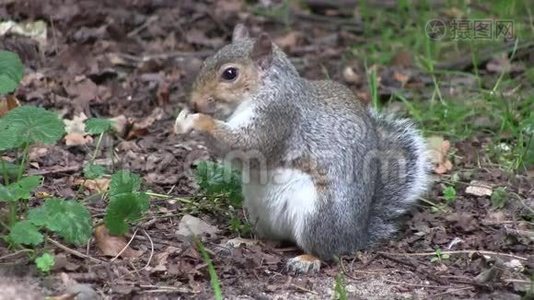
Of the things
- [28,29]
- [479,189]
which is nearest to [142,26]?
[28,29]

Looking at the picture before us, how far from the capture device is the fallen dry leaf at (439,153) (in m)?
4.62

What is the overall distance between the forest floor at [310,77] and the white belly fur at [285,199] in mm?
129

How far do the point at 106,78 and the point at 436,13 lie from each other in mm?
2478

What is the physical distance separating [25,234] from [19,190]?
0.21 metres

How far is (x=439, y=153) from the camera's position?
468 cm

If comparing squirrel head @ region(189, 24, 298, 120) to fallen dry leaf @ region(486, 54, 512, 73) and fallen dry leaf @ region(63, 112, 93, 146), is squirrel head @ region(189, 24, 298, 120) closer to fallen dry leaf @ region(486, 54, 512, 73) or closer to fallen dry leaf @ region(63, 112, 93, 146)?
fallen dry leaf @ region(63, 112, 93, 146)

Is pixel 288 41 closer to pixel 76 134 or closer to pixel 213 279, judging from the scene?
pixel 76 134

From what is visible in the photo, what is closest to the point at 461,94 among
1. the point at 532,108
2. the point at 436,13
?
the point at 532,108

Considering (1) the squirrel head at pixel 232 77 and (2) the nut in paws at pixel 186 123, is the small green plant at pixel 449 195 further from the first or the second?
(2) the nut in paws at pixel 186 123

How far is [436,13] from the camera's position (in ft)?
21.8

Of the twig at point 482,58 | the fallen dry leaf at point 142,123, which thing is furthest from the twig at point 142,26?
the twig at point 482,58

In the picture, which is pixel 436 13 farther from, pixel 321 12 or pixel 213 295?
pixel 213 295

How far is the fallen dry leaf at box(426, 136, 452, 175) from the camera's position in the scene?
4617 millimetres

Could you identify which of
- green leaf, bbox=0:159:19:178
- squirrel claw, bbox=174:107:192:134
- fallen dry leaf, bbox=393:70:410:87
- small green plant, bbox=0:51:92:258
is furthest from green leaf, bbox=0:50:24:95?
fallen dry leaf, bbox=393:70:410:87
